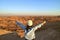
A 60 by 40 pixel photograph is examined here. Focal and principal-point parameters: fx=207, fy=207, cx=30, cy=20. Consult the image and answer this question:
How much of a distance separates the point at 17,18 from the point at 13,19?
107mm

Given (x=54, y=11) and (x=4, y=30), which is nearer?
(x=54, y=11)

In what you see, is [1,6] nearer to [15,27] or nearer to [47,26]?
[15,27]

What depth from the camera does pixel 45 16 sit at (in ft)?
16.9

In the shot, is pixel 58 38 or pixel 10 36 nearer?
pixel 58 38

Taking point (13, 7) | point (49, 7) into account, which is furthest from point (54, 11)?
point (13, 7)

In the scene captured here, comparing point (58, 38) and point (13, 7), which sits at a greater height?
point (13, 7)

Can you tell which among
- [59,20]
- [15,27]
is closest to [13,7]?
[15,27]

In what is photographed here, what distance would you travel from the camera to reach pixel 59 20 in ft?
17.4

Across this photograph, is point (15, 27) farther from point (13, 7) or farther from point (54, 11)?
point (54, 11)

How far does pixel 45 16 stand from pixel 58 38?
0.65 metres

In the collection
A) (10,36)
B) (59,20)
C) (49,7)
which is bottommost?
(10,36)

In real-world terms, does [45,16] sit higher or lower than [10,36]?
higher

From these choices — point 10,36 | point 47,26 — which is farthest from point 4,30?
point 47,26

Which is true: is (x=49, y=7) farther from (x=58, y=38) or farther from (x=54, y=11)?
(x=58, y=38)
